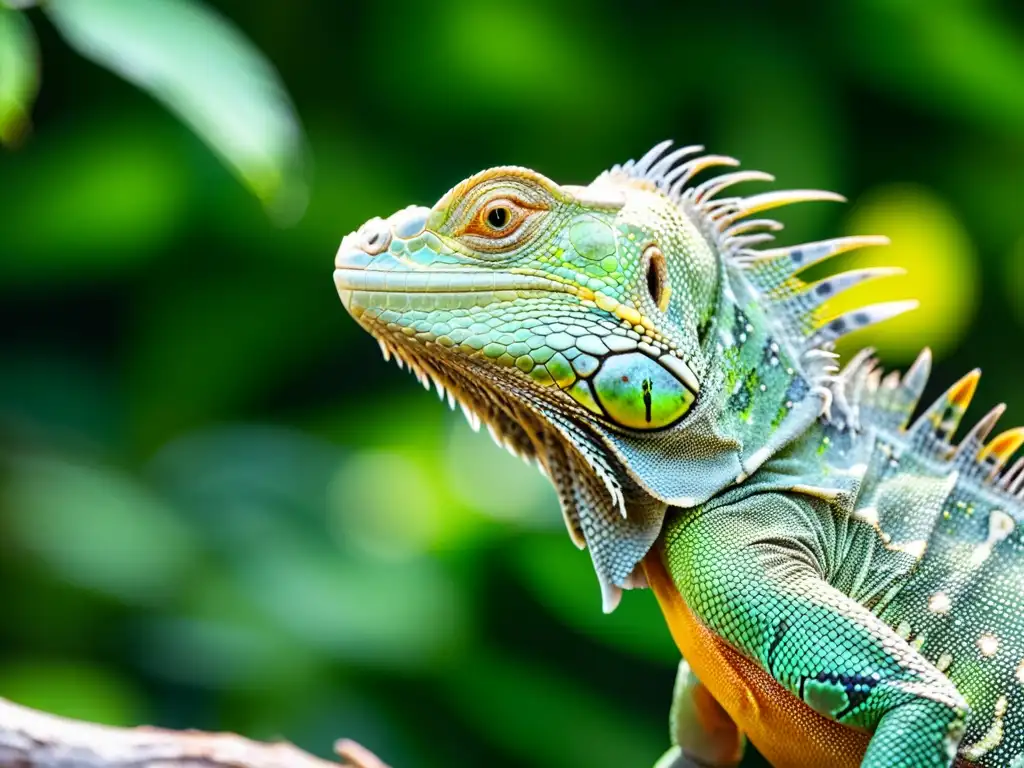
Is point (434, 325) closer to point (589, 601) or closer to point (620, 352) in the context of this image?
point (620, 352)

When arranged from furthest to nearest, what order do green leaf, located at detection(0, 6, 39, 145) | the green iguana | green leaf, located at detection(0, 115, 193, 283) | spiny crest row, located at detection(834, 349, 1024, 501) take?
green leaf, located at detection(0, 115, 193, 283) < spiny crest row, located at detection(834, 349, 1024, 501) < the green iguana < green leaf, located at detection(0, 6, 39, 145)

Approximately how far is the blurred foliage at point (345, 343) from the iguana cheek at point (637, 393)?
445cm

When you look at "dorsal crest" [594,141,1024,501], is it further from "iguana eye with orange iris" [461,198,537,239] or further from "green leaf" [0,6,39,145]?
"green leaf" [0,6,39,145]

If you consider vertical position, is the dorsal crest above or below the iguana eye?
below

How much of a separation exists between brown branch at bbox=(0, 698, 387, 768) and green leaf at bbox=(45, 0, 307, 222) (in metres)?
1.61

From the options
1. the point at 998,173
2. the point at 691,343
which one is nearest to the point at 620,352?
the point at 691,343

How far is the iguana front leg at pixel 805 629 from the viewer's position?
275 centimetres

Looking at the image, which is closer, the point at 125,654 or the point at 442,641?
the point at 442,641

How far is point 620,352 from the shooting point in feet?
10.3

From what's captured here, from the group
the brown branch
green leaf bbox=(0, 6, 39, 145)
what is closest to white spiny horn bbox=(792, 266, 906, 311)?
the brown branch

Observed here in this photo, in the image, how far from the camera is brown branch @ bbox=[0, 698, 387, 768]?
3199 millimetres

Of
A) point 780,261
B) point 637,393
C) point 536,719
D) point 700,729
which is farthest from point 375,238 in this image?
point 536,719

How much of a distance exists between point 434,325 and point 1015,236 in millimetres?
7535

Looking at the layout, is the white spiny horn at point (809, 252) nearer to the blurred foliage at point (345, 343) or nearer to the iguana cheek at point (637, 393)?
the iguana cheek at point (637, 393)
